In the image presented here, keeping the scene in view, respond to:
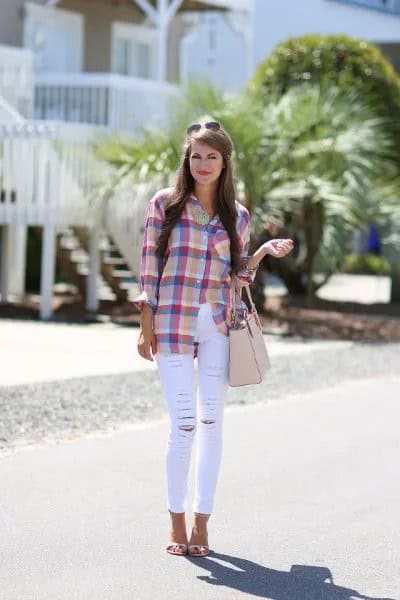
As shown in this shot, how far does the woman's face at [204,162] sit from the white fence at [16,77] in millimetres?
15334

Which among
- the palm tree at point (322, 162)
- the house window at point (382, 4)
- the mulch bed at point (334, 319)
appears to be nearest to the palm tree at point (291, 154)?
the palm tree at point (322, 162)

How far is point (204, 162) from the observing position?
5.89 meters

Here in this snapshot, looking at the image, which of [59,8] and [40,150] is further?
[59,8]

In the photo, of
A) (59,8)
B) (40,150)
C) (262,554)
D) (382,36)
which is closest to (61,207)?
(40,150)

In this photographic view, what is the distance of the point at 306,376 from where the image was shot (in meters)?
12.9

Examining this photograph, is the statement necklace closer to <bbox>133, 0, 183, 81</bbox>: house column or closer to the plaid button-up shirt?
the plaid button-up shirt

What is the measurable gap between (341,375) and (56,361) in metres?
2.77

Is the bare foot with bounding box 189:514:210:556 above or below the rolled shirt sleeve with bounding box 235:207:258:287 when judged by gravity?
below

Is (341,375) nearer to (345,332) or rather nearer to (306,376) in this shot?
(306,376)

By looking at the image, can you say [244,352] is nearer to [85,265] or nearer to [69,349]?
[69,349]

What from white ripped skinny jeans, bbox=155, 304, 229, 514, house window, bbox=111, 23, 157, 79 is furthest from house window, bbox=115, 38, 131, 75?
white ripped skinny jeans, bbox=155, 304, 229, 514

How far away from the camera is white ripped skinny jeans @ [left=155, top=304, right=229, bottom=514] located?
581 cm

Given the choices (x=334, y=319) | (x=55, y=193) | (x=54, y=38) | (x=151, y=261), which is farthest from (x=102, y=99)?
(x=151, y=261)

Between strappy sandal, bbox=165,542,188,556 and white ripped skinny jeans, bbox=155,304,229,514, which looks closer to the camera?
white ripped skinny jeans, bbox=155,304,229,514
